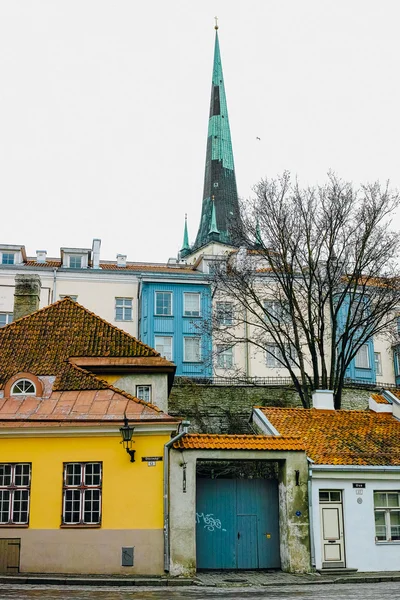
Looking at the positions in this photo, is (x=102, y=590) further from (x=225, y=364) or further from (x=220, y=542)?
(x=225, y=364)

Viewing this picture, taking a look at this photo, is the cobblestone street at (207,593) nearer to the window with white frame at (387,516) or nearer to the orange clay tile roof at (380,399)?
the window with white frame at (387,516)

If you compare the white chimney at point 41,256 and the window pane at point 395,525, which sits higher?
the white chimney at point 41,256

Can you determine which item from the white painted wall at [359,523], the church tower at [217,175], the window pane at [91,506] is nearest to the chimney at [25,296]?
the window pane at [91,506]

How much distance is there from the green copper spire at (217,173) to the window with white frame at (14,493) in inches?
1700

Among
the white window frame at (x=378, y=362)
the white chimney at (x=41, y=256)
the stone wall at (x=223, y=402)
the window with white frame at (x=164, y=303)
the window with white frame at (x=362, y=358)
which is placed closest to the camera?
A: the stone wall at (x=223, y=402)

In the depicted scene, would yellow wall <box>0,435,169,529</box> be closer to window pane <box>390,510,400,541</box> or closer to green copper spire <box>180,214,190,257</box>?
window pane <box>390,510,400,541</box>

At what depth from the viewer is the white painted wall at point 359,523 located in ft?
65.9

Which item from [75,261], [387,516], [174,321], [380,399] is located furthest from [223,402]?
[387,516]

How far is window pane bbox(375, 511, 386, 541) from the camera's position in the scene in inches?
810

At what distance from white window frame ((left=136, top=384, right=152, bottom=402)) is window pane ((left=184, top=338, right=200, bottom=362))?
77.4 ft

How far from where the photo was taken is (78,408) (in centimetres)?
1970

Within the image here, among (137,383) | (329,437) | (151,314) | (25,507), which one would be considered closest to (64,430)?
(25,507)

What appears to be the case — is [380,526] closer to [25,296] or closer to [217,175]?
[25,296]

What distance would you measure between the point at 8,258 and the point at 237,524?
32485 millimetres
